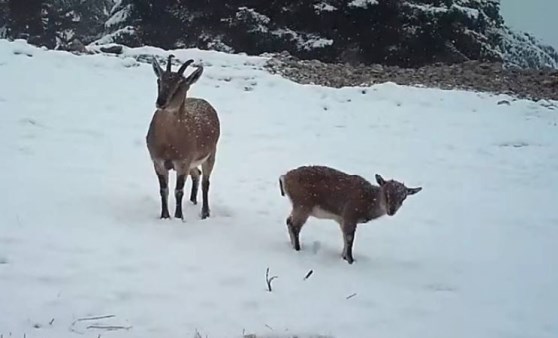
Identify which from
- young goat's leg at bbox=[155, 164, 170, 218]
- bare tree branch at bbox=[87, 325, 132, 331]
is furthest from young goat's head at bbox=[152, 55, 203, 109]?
bare tree branch at bbox=[87, 325, 132, 331]

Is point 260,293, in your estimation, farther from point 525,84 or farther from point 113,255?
point 525,84

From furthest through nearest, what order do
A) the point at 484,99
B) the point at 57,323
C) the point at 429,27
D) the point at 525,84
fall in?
1. the point at 429,27
2. the point at 525,84
3. the point at 484,99
4. the point at 57,323

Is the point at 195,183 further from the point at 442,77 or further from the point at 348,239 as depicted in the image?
the point at 442,77

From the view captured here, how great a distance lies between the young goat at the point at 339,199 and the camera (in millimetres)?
6832

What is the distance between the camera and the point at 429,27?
73.9 ft

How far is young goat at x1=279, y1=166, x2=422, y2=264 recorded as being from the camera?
6.83m

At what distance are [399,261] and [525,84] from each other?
10.00m

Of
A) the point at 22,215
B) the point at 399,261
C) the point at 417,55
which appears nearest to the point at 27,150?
the point at 22,215

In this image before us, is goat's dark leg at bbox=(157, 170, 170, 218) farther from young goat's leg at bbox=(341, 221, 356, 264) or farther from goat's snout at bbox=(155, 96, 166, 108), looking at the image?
young goat's leg at bbox=(341, 221, 356, 264)

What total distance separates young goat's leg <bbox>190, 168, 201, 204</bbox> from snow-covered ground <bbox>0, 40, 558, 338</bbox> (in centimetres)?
15

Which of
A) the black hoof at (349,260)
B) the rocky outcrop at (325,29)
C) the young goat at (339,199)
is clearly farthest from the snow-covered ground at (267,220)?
the rocky outcrop at (325,29)

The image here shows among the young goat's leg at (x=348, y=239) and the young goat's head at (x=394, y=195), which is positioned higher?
the young goat's head at (x=394, y=195)

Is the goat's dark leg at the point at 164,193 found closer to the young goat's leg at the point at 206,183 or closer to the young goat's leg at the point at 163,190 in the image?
the young goat's leg at the point at 163,190

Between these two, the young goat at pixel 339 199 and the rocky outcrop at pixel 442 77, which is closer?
the young goat at pixel 339 199
